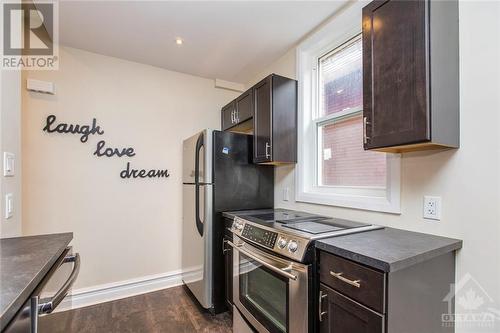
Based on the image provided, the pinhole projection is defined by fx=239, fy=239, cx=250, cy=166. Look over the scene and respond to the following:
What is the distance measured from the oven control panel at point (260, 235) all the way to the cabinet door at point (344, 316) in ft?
1.29

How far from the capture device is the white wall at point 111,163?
89.3 inches

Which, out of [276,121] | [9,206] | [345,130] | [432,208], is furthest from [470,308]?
[9,206]

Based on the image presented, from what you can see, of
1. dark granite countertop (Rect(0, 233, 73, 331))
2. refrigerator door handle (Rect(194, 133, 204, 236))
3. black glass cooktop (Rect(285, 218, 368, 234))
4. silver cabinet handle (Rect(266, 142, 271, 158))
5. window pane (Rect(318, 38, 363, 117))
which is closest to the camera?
dark granite countertop (Rect(0, 233, 73, 331))

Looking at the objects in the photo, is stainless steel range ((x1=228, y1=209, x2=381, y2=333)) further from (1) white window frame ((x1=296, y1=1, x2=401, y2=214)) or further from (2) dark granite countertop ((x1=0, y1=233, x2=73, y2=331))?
(2) dark granite countertop ((x1=0, y1=233, x2=73, y2=331))

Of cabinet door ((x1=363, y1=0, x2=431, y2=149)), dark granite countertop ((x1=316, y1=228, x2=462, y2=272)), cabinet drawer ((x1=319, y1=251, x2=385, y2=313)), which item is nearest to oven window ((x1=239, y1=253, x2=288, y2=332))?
cabinet drawer ((x1=319, y1=251, x2=385, y2=313))

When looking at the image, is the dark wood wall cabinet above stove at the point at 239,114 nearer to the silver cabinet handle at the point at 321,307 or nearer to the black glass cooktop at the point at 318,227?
the black glass cooktop at the point at 318,227

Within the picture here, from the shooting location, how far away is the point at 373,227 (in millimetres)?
1559

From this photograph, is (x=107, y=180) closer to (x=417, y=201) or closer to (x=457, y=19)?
(x=417, y=201)

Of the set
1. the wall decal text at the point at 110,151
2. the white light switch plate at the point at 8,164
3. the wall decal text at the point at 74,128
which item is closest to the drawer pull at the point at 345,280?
the white light switch plate at the point at 8,164

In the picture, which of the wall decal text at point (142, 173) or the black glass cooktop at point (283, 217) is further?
the wall decal text at point (142, 173)

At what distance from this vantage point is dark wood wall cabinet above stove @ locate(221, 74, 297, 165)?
2.21m

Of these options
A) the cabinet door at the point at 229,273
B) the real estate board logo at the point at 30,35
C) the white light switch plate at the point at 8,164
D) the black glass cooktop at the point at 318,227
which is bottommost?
the cabinet door at the point at 229,273

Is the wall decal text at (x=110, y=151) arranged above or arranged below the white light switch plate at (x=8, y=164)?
above

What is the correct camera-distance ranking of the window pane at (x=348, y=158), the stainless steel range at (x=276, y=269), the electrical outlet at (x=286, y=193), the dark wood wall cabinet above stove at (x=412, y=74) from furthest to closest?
the electrical outlet at (x=286, y=193)
the window pane at (x=348, y=158)
the stainless steel range at (x=276, y=269)
the dark wood wall cabinet above stove at (x=412, y=74)
